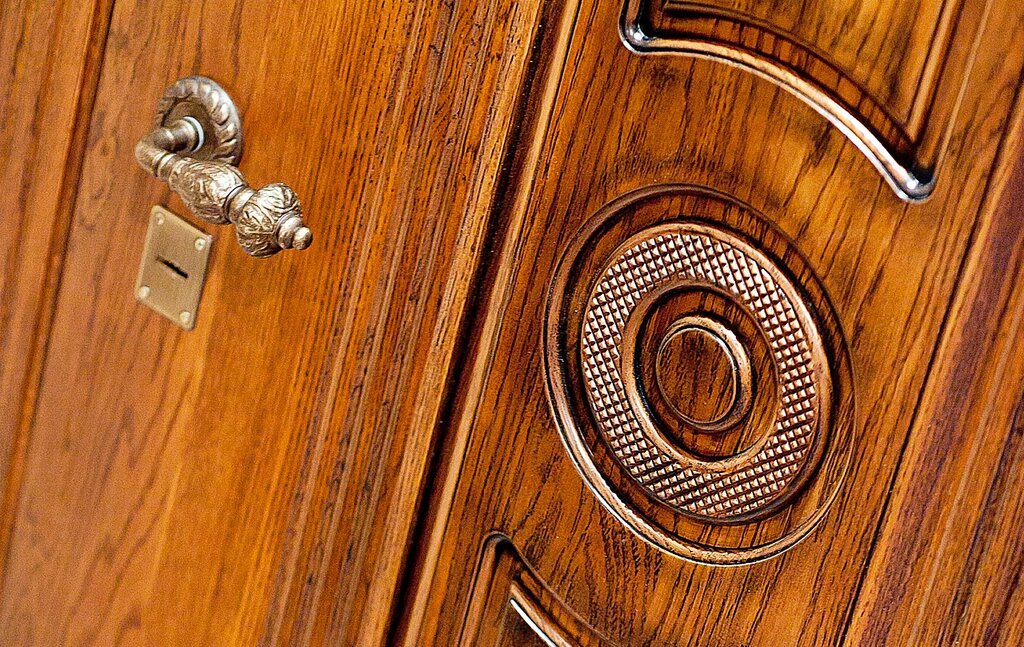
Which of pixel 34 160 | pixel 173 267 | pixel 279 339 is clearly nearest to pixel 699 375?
pixel 279 339

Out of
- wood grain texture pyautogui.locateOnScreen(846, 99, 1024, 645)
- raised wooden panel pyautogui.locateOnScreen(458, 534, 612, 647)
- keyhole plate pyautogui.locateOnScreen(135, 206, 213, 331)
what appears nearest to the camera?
A: wood grain texture pyautogui.locateOnScreen(846, 99, 1024, 645)

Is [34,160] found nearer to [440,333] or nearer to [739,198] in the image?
[440,333]

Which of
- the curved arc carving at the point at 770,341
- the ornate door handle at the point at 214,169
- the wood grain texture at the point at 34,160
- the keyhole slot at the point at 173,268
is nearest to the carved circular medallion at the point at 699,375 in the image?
Answer: the curved arc carving at the point at 770,341

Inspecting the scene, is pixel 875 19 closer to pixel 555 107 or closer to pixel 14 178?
pixel 555 107

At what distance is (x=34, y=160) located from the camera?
33.1 inches

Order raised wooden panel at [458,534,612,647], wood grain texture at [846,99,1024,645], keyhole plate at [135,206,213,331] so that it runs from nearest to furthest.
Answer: wood grain texture at [846,99,1024,645]
raised wooden panel at [458,534,612,647]
keyhole plate at [135,206,213,331]

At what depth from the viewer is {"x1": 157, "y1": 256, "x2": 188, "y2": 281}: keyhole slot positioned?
79cm

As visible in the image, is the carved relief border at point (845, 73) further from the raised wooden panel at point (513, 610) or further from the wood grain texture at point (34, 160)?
the wood grain texture at point (34, 160)

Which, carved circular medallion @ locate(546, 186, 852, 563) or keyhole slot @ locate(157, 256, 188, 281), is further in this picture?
keyhole slot @ locate(157, 256, 188, 281)

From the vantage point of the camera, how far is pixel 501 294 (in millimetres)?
671

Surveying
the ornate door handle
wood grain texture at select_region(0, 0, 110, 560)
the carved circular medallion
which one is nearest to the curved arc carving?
the carved circular medallion

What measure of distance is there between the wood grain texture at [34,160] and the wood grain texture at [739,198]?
1.25 ft

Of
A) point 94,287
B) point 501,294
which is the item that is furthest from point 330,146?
point 94,287

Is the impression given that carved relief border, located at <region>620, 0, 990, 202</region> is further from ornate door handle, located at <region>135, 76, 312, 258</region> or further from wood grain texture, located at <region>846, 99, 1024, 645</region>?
ornate door handle, located at <region>135, 76, 312, 258</region>
